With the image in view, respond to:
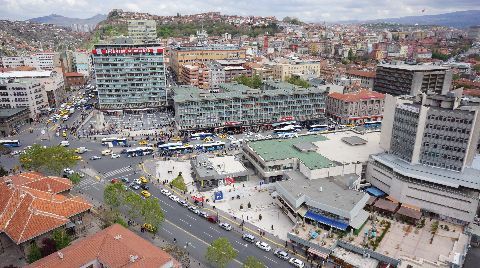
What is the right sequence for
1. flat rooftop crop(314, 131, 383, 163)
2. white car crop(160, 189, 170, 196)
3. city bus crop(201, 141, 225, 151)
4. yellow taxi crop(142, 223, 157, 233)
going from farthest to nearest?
city bus crop(201, 141, 225, 151) → flat rooftop crop(314, 131, 383, 163) → white car crop(160, 189, 170, 196) → yellow taxi crop(142, 223, 157, 233)

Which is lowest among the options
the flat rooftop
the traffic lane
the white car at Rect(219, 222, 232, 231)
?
the traffic lane

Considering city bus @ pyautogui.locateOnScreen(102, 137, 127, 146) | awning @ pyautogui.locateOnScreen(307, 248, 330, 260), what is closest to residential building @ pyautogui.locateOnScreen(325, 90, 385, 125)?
city bus @ pyautogui.locateOnScreen(102, 137, 127, 146)

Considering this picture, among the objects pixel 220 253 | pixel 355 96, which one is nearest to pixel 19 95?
pixel 220 253

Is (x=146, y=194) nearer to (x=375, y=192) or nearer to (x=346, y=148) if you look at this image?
(x=375, y=192)

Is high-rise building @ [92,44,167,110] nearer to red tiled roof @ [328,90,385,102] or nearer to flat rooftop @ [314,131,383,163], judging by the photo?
red tiled roof @ [328,90,385,102]

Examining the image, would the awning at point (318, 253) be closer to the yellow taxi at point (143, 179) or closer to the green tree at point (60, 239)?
the green tree at point (60, 239)

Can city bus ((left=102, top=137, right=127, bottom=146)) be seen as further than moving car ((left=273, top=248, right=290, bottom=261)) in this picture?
Yes

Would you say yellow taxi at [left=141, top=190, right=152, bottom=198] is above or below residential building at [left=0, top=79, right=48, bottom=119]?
below

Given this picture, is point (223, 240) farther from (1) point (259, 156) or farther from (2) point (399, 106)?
(2) point (399, 106)
